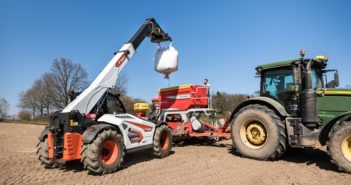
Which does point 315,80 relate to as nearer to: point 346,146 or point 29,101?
point 346,146

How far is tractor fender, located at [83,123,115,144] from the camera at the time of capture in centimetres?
637

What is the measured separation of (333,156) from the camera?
19.4ft

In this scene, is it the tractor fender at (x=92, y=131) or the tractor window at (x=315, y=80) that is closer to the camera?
the tractor fender at (x=92, y=131)

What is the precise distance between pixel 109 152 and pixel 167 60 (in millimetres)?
4144

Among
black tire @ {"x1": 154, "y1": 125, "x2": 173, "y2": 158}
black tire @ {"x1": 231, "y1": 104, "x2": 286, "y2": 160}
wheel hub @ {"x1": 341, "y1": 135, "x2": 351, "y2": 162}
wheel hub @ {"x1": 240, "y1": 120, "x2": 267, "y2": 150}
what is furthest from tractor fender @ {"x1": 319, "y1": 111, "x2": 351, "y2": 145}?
black tire @ {"x1": 154, "y1": 125, "x2": 173, "y2": 158}

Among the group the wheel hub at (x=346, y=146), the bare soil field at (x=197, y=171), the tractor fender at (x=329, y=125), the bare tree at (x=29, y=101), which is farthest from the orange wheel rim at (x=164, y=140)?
the bare tree at (x=29, y=101)

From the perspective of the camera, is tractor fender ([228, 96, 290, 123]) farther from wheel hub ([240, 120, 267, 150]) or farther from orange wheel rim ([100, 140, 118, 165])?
orange wheel rim ([100, 140, 118, 165])

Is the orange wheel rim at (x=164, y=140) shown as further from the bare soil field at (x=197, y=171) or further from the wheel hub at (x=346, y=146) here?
the wheel hub at (x=346, y=146)

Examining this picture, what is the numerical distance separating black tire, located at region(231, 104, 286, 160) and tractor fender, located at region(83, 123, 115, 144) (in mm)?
3512

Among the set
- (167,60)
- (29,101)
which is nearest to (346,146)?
(167,60)

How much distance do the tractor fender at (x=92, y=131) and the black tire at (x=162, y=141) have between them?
5.89 ft

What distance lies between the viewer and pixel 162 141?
881cm

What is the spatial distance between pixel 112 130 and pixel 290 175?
4083 mm

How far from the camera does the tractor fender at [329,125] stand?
603cm
